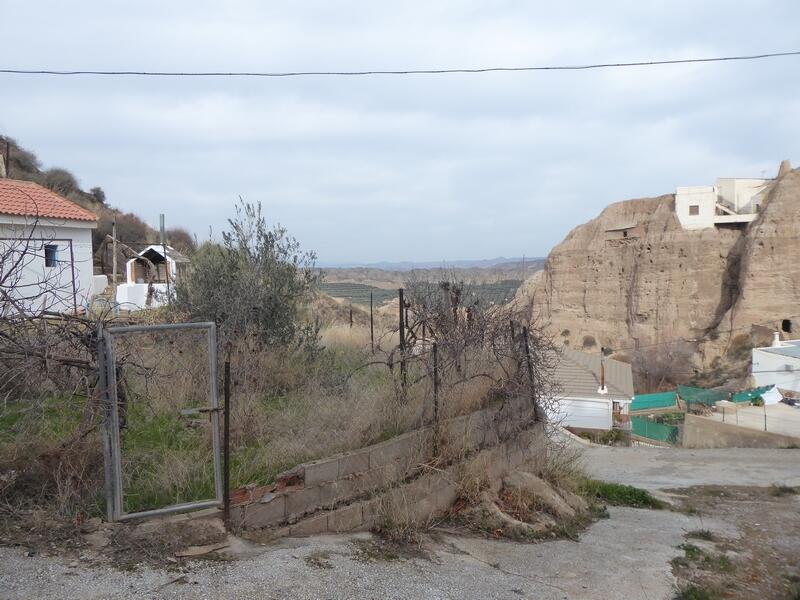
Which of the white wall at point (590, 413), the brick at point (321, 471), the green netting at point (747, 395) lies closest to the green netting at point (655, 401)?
the green netting at point (747, 395)

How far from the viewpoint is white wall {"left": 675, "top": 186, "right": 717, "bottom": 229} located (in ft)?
137

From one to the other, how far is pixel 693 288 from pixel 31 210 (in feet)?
122

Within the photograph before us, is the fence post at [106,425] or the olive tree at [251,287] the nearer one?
the fence post at [106,425]

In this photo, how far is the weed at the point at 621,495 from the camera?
28.5 ft

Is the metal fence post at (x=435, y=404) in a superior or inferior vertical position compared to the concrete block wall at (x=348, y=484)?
superior

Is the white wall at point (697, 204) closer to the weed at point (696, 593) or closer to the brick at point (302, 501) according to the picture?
the weed at point (696, 593)

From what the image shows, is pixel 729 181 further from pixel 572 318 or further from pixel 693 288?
pixel 572 318

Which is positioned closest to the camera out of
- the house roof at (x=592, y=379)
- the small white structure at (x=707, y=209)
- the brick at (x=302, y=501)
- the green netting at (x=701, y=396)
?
the brick at (x=302, y=501)

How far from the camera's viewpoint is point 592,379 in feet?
84.4

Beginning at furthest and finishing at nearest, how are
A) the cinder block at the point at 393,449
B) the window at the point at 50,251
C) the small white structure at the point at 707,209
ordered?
1. the small white structure at the point at 707,209
2. the window at the point at 50,251
3. the cinder block at the point at 393,449

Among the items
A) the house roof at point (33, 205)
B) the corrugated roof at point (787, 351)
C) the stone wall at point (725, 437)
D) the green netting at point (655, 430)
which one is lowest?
the green netting at point (655, 430)

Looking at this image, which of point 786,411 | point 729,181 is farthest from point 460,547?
point 729,181

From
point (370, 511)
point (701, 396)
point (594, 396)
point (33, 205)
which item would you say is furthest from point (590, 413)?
point (370, 511)

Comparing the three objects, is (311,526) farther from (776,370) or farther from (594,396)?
(776,370)
